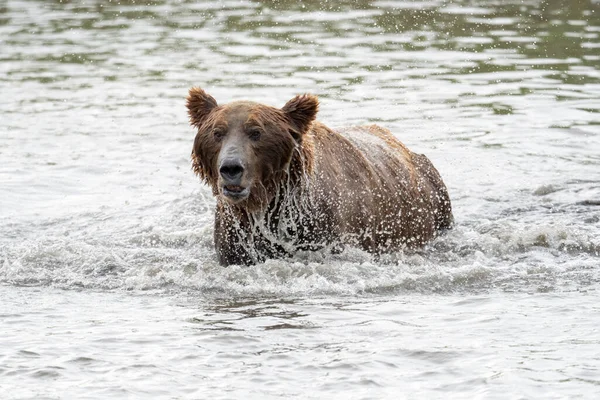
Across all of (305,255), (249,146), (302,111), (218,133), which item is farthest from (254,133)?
(305,255)

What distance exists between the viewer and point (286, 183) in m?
9.45

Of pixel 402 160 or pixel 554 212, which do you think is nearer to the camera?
pixel 402 160

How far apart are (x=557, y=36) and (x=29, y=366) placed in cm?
1583

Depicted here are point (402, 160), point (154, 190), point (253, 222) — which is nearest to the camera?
point (253, 222)

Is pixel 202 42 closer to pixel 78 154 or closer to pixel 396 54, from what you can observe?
pixel 396 54

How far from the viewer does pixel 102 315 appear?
8.66 metres

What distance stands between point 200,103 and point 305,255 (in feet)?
4.62

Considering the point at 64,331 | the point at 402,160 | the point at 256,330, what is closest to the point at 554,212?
A: the point at 402,160

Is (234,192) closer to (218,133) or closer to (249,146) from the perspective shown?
(249,146)

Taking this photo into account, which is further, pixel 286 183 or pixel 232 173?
pixel 286 183

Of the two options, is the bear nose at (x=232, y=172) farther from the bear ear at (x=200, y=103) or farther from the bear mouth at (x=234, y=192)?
the bear ear at (x=200, y=103)

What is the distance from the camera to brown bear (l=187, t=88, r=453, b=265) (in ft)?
29.9

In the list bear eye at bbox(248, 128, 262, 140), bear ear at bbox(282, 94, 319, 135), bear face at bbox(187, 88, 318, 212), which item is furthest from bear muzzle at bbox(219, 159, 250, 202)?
bear ear at bbox(282, 94, 319, 135)

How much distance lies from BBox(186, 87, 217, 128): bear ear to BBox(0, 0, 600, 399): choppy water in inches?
46.9
